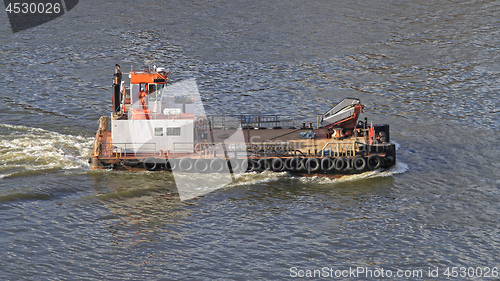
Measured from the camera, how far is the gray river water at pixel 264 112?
2112cm

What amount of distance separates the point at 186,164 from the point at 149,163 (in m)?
1.77

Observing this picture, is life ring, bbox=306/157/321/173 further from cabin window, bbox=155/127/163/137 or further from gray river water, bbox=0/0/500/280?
cabin window, bbox=155/127/163/137

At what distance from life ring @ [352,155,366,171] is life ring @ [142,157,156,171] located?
9468 millimetres

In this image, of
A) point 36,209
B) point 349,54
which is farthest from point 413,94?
point 36,209

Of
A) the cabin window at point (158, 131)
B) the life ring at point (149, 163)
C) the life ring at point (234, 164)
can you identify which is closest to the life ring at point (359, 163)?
the life ring at point (234, 164)

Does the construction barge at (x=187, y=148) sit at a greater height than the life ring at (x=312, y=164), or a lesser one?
greater

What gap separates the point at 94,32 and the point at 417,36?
28.0 metres

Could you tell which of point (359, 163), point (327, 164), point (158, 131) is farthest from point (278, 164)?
point (158, 131)

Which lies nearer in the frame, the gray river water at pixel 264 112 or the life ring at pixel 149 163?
the gray river water at pixel 264 112

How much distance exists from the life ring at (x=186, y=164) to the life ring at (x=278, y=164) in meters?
3.83

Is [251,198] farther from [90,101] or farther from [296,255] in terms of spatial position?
[90,101]

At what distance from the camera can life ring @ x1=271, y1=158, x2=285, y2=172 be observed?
27.0 meters

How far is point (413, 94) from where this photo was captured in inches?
1529

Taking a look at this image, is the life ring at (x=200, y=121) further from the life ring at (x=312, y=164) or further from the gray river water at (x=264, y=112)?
the life ring at (x=312, y=164)
